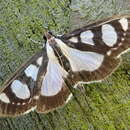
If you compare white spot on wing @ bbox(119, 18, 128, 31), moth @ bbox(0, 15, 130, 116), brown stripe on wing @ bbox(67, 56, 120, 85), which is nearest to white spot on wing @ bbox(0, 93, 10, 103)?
moth @ bbox(0, 15, 130, 116)

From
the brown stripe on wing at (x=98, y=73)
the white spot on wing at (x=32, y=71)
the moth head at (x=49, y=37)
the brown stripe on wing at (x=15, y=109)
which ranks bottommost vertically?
the brown stripe on wing at (x=98, y=73)

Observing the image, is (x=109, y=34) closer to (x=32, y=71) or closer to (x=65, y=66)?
(x=65, y=66)

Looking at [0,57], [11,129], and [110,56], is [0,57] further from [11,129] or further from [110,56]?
[110,56]

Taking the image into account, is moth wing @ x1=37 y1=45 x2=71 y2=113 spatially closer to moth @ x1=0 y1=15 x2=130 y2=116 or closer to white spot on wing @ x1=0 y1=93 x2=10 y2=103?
moth @ x1=0 y1=15 x2=130 y2=116

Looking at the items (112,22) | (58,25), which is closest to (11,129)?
(58,25)

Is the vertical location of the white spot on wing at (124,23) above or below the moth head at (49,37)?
below

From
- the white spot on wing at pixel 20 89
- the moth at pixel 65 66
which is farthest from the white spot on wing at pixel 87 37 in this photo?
the white spot on wing at pixel 20 89

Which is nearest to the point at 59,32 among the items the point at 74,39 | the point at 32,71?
the point at 74,39

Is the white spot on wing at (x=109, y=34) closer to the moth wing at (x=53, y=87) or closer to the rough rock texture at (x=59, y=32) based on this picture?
the rough rock texture at (x=59, y=32)
